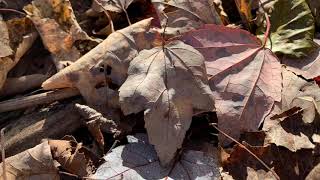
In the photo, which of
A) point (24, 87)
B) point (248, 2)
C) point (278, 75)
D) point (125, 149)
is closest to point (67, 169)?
point (125, 149)

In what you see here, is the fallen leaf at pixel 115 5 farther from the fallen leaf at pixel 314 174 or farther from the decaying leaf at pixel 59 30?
the fallen leaf at pixel 314 174

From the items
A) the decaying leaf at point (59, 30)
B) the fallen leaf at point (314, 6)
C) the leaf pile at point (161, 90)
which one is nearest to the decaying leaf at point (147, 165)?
the leaf pile at point (161, 90)

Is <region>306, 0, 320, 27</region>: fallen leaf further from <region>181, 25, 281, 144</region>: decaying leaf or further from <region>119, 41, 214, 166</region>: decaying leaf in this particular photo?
<region>119, 41, 214, 166</region>: decaying leaf

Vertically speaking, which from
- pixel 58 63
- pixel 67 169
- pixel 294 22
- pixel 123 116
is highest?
pixel 294 22

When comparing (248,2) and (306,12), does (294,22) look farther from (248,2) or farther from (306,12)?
(248,2)

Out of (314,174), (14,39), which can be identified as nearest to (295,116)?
(314,174)

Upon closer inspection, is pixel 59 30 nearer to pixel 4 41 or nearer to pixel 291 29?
pixel 4 41

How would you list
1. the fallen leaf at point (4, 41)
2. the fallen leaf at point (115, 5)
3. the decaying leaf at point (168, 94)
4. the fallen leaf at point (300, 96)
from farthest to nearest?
1. the fallen leaf at point (115, 5)
2. the fallen leaf at point (4, 41)
3. the fallen leaf at point (300, 96)
4. the decaying leaf at point (168, 94)
